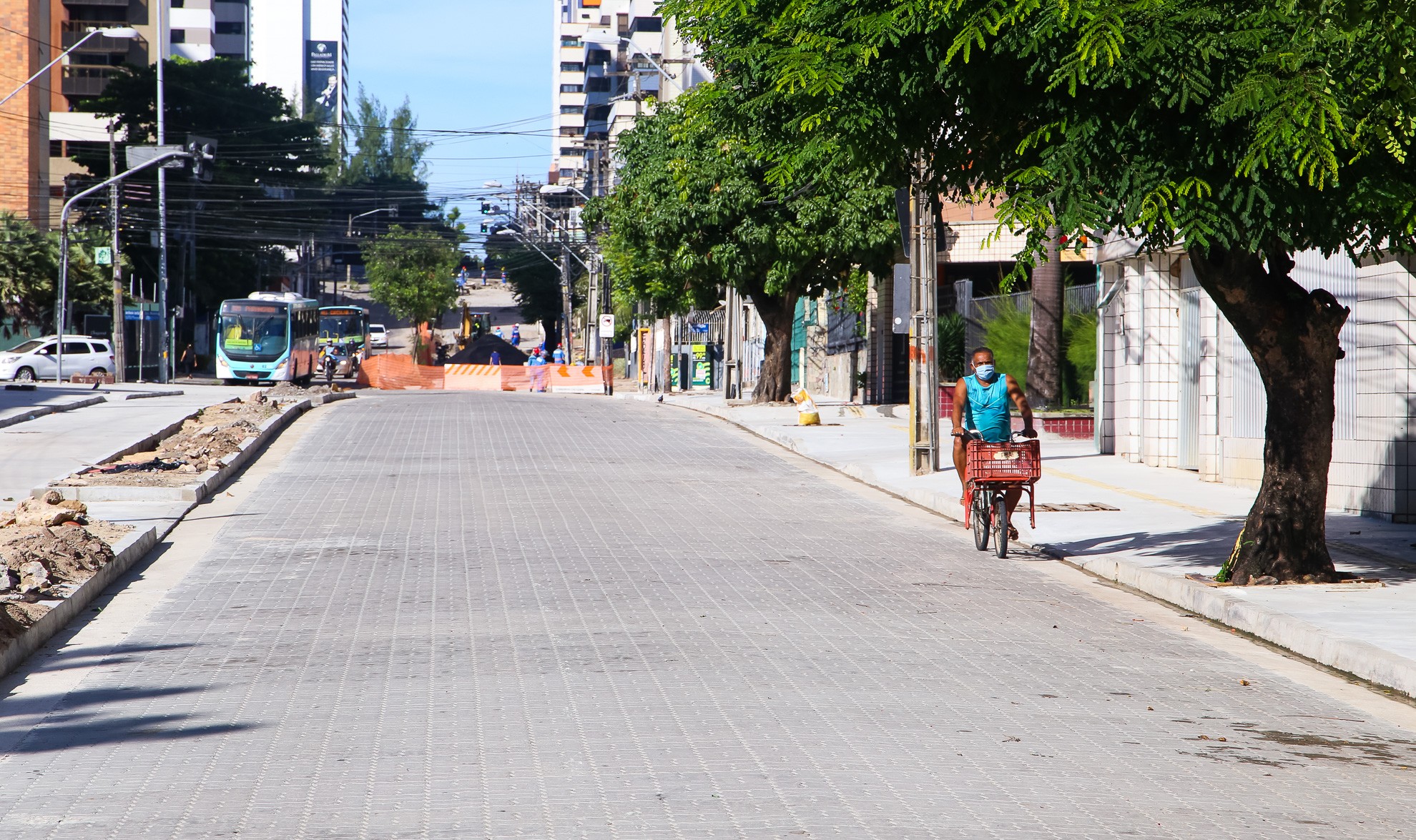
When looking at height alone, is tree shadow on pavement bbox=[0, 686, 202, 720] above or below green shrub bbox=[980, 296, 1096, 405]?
below

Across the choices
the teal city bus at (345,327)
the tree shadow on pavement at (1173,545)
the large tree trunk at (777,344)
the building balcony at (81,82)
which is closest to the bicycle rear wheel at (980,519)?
the tree shadow on pavement at (1173,545)

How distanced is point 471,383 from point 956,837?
55.4m

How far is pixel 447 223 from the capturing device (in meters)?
126

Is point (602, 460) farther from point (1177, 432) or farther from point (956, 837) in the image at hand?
point (956, 837)

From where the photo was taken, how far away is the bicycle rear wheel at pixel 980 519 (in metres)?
13.3

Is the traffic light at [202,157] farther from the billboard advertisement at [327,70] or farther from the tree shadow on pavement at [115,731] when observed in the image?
the billboard advertisement at [327,70]

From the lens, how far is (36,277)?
58188mm

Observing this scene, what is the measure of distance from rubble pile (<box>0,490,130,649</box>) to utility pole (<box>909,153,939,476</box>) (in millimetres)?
10527

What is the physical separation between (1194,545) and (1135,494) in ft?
14.9

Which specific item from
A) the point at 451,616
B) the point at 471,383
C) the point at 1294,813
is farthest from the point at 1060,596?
the point at 471,383

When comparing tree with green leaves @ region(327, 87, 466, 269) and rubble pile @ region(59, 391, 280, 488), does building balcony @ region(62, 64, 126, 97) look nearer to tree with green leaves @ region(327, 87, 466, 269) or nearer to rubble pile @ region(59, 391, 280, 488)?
tree with green leaves @ region(327, 87, 466, 269)

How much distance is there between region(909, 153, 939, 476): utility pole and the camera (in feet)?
64.7

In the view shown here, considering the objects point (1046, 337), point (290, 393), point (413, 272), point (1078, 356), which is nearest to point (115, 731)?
point (1046, 337)

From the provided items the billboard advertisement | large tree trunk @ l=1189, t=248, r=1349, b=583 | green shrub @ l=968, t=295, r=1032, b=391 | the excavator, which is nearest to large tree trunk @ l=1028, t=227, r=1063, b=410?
green shrub @ l=968, t=295, r=1032, b=391
